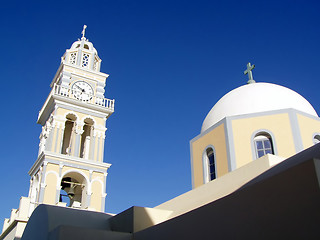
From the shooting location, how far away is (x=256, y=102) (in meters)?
9.94

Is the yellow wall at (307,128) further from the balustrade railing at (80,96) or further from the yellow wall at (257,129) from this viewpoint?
the balustrade railing at (80,96)

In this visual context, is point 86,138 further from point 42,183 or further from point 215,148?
point 215,148

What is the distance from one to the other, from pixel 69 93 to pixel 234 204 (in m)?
13.2

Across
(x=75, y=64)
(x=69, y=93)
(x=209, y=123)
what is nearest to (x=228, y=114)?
(x=209, y=123)

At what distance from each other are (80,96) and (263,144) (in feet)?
33.6

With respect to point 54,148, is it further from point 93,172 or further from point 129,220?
point 129,220

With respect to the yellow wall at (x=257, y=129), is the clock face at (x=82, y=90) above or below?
above

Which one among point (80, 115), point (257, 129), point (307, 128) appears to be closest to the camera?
point (307, 128)

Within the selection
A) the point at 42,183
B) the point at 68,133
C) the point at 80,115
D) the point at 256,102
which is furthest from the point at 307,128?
the point at 68,133

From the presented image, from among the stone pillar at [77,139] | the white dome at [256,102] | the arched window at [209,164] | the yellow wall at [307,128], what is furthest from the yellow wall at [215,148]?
the stone pillar at [77,139]

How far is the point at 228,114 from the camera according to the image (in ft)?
33.2

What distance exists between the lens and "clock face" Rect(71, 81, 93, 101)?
1712 centimetres

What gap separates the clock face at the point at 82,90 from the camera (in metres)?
17.1

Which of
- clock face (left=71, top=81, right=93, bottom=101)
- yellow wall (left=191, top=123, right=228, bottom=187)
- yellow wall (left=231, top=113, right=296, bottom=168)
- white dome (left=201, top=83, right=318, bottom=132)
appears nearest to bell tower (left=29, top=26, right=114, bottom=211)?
clock face (left=71, top=81, right=93, bottom=101)
